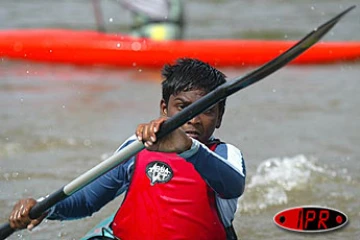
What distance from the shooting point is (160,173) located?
2.75 m

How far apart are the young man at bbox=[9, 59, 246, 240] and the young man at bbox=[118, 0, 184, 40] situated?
224 inches

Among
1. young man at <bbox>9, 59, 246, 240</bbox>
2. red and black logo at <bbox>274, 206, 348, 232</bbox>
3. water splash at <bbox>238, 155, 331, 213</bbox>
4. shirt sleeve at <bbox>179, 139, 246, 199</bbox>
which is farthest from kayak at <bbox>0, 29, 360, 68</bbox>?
shirt sleeve at <bbox>179, 139, 246, 199</bbox>

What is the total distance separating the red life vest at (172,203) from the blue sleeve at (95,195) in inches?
5.2

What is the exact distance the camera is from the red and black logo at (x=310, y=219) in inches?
156

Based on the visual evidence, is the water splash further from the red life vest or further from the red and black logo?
the red life vest

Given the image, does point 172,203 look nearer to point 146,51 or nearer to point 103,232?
point 103,232

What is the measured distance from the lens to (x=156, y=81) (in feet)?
26.2

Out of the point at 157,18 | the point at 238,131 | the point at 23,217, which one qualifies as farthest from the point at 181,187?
the point at 157,18

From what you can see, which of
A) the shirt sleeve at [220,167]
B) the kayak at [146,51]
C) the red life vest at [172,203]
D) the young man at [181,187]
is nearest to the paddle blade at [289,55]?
the shirt sleeve at [220,167]

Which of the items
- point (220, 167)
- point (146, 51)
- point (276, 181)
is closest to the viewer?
point (220, 167)

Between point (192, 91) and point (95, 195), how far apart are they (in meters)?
0.56

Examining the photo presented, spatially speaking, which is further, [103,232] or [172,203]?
[103,232]

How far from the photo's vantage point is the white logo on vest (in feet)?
9.02

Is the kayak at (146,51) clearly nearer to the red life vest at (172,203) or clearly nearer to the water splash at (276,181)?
the water splash at (276,181)
